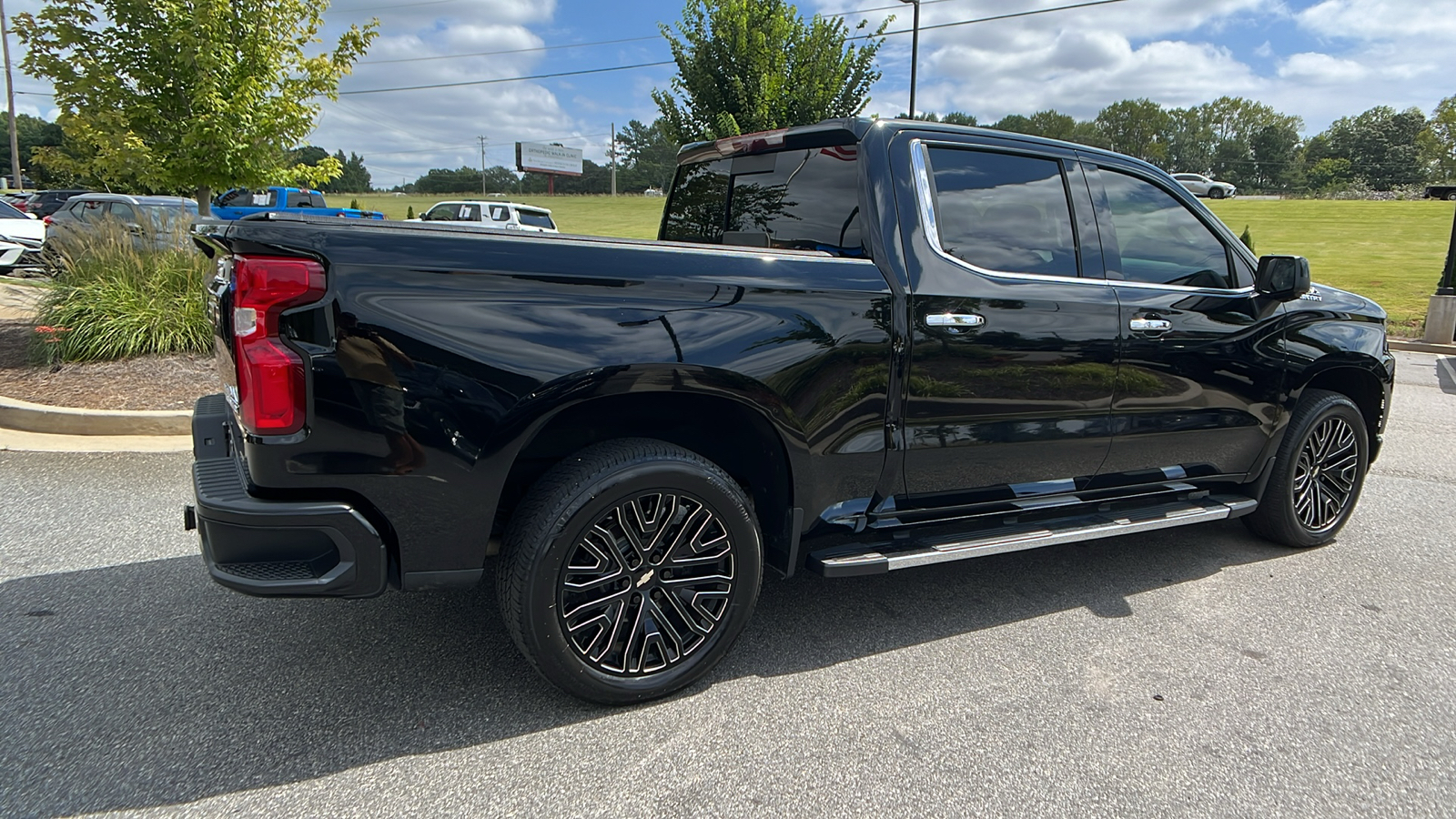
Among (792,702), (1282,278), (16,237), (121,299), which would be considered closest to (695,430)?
(792,702)

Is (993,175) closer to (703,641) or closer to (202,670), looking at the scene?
(703,641)

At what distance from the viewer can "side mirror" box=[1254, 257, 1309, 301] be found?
12.8ft

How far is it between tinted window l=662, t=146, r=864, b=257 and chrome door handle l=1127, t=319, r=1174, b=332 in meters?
1.32

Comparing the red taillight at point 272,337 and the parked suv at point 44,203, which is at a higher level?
the parked suv at point 44,203

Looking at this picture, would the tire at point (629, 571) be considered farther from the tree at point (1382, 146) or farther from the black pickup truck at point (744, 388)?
the tree at point (1382, 146)

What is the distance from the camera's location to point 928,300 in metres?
3.07

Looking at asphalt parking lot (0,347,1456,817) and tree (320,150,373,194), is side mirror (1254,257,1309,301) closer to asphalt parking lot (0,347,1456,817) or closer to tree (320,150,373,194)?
asphalt parking lot (0,347,1456,817)

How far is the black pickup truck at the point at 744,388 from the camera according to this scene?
91.8 inches

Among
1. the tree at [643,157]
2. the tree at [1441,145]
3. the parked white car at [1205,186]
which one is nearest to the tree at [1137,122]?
Result: the tree at [1441,145]

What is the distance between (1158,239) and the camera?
12.7ft

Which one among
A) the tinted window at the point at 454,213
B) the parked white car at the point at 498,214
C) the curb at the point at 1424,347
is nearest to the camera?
the curb at the point at 1424,347

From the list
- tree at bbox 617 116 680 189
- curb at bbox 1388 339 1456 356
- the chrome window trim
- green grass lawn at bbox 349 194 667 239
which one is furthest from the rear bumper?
tree at bbox 617 116 680 189

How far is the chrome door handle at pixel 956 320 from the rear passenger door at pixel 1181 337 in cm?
81

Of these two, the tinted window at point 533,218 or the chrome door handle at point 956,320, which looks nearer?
the chrome door handle at point 956,320
